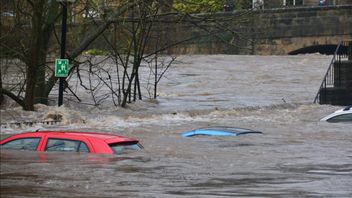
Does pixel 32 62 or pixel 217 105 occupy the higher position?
pixel 32 62

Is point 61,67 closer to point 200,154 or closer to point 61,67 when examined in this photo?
point 61,67

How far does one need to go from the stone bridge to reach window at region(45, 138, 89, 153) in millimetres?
38788

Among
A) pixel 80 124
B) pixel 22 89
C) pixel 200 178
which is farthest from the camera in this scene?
pixel 22 89

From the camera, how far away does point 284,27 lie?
56312 mm

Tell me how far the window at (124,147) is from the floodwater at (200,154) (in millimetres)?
163

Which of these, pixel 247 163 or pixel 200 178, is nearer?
pixel 200 178

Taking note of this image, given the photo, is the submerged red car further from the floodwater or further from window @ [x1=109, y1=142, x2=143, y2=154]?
the floodwater

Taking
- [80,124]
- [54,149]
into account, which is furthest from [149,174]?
[80,124]

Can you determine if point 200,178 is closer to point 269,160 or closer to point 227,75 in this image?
point 269,160

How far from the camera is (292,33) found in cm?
5644

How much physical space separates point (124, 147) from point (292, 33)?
42971 millimetres

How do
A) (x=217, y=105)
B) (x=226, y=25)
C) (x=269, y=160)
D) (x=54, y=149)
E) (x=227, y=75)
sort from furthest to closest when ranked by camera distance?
(x=227, y=75) < (x=217, y=105) < (x=226, y=25) < (x=269, y=160) < (x=54, y=149)

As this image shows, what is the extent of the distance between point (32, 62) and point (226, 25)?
6.64 m

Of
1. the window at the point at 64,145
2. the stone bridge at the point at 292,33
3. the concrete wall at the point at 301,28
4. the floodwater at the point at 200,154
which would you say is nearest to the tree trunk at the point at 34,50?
the floodwater at the point at 200,154
